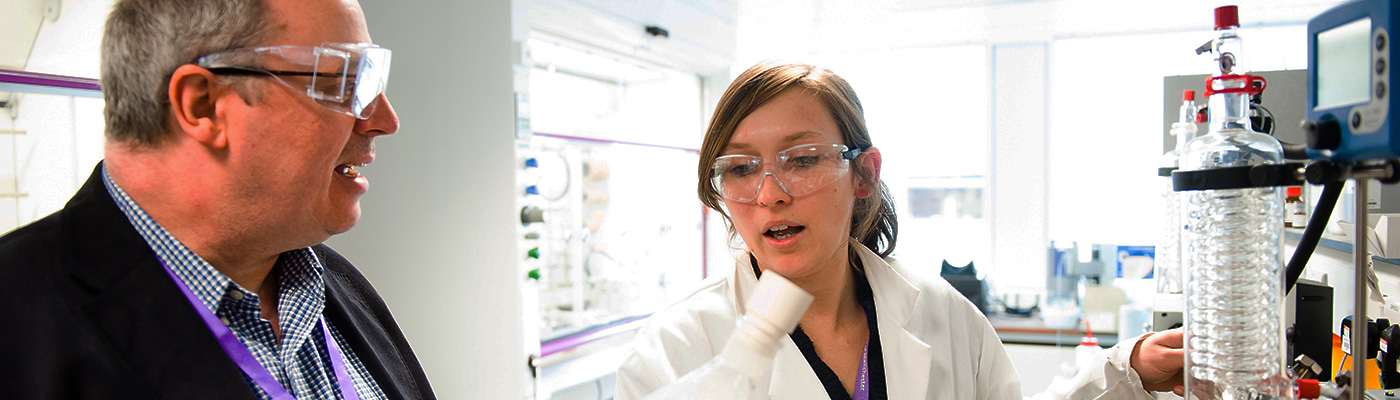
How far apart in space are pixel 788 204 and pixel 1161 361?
0.67 meters

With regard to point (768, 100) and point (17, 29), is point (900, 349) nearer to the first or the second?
point (768, 100)

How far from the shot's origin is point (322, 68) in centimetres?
93

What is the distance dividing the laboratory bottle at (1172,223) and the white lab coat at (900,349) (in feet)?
A: 3.62

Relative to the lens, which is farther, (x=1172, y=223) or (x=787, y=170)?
(x=1172, y=223)

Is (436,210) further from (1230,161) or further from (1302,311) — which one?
(1302,311)

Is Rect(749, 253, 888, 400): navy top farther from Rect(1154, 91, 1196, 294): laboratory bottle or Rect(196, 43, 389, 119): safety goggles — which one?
Rect(1154, 91, 1196, 294): laboratory bottle

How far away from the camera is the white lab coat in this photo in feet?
3.96

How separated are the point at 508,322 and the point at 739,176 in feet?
5.03

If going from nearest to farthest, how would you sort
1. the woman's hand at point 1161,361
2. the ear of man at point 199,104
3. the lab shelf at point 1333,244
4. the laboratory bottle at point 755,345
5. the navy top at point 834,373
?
the laboratory bottle at point 755,345, the ear of man at point 199,104, the woman's hand at point 1161,361, the navy top at point 834,373, the lab shelf at point 1333,244

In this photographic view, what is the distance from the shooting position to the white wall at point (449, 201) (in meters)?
2.01

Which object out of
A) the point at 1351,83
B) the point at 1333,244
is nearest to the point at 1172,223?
the point at 1333,244

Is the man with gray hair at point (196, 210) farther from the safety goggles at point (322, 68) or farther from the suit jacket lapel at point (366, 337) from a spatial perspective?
the suit jacket lapel at point (366, 337)

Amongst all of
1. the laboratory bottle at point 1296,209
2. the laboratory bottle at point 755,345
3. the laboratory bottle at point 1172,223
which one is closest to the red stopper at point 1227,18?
the laboratory bottle at point 755,345

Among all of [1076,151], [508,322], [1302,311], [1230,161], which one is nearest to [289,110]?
[1230,161]
